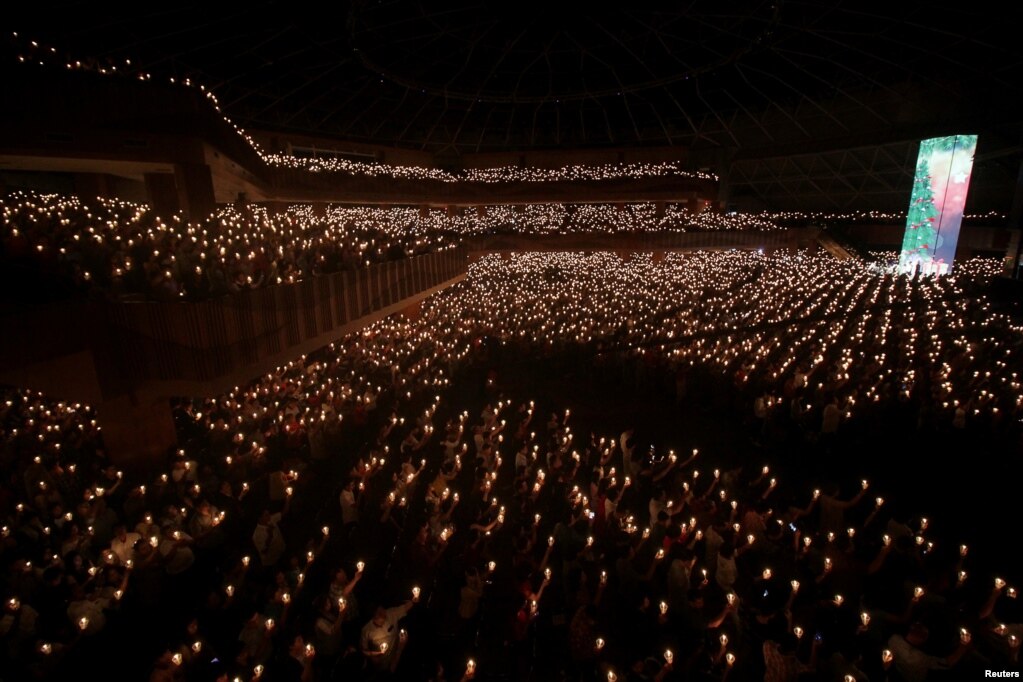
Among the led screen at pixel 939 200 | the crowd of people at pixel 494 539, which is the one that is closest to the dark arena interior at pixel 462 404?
the crowd of people at pixel 494 539

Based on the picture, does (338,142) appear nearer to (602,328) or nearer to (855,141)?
(602,328)

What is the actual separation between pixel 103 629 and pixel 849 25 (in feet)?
90.7

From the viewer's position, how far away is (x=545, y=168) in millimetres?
42312

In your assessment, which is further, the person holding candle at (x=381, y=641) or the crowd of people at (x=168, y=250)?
the crowd of people at (x=168, y=250)

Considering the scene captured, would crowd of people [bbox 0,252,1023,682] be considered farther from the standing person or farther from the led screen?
the led screen

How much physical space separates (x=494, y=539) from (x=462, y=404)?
21.2ft

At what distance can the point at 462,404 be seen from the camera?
14.8 metres

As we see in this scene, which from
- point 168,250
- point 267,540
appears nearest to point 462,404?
point 267,540

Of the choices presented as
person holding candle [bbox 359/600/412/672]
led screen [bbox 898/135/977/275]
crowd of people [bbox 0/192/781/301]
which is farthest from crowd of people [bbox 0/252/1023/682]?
led screen [bbox 898/135/977/275]

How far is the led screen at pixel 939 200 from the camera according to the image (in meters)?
24.5

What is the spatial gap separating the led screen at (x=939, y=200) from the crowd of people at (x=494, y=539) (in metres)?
11.2

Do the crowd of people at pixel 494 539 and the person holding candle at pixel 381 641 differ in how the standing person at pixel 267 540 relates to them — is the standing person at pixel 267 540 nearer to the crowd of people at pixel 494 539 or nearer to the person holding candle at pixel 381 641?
the crowd of people at pixel 494 539

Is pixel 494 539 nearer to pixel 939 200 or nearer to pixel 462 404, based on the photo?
pixel 462 404

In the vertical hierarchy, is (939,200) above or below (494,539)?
above
